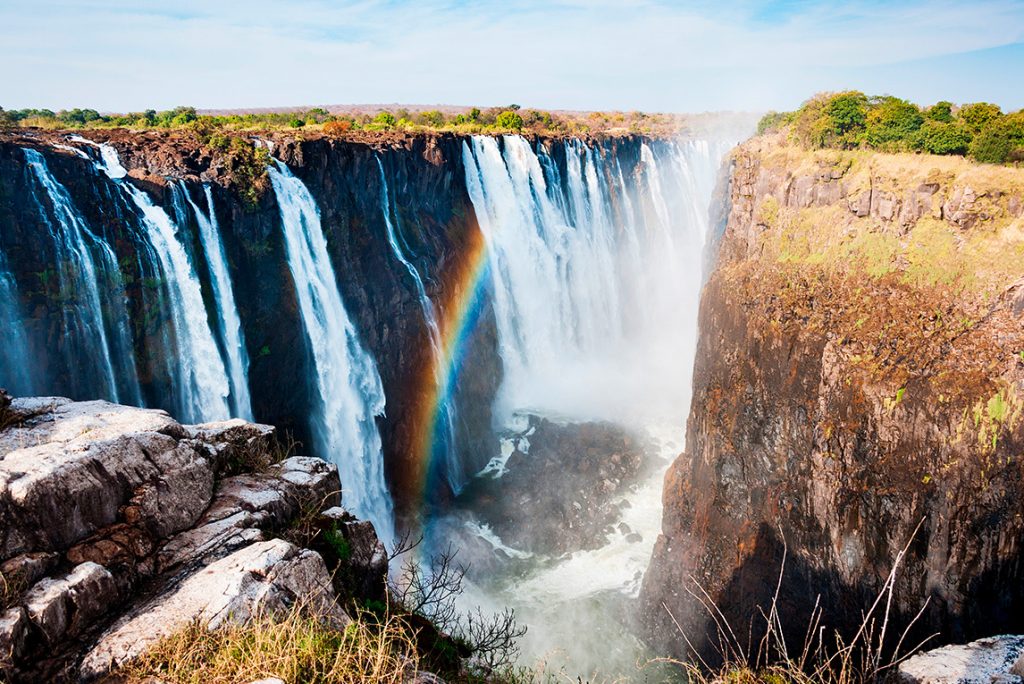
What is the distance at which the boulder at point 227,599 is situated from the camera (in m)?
5.94

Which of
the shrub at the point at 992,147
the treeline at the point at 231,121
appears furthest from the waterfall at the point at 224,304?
the shrub at the point at 992,147

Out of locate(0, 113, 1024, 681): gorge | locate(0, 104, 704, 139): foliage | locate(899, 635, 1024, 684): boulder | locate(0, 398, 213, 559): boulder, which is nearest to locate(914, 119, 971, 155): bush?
locate(0, 113, 1024, 681): gorge

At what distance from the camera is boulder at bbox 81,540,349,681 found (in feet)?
19.5

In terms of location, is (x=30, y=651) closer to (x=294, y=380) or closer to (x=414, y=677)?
(x=414, y=677)

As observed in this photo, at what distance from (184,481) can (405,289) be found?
20715 mm

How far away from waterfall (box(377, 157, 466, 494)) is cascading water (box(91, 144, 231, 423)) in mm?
10265

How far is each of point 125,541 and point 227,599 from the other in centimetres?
163

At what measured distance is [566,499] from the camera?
1045 inches

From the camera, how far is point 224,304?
20.9m

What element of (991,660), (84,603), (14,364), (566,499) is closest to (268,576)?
(84,603)

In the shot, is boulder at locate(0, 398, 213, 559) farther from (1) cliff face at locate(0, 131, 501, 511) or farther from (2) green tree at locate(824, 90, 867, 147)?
(2) green tree at locate(824, 90, 867, 147)

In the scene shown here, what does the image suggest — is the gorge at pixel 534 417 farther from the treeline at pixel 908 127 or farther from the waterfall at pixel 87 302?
the treeline at pixel 908 127

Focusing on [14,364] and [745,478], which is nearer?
[14,364]

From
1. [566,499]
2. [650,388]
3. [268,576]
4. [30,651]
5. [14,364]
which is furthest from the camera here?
[650,388]
